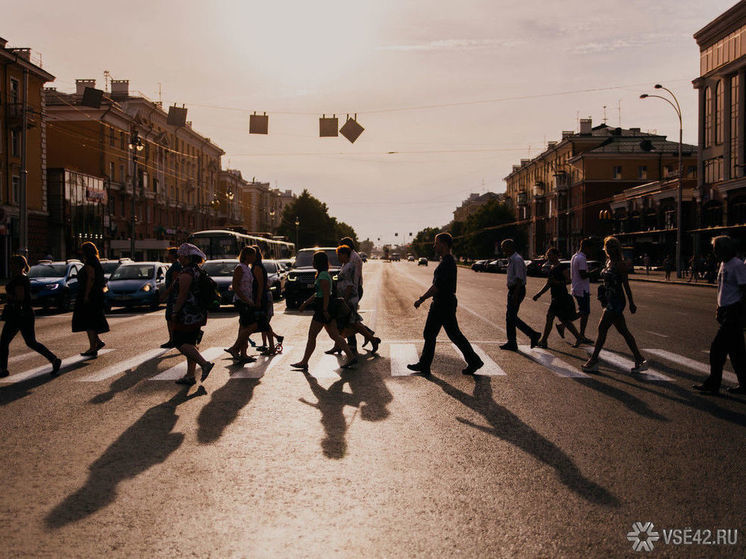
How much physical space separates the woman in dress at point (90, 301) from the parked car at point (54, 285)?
1066 cm

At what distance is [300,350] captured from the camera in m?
11.7

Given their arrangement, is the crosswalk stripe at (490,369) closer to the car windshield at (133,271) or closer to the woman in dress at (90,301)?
the woman in dress at (90,301)

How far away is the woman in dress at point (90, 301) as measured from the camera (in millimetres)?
10539

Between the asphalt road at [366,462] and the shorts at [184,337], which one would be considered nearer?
the asphalt road at [366,462]

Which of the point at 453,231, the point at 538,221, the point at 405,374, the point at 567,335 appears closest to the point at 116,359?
the point at 405,374

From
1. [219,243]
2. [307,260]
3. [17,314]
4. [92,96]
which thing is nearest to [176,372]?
[17,314]

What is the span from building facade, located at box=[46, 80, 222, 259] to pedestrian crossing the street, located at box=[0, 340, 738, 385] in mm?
30571

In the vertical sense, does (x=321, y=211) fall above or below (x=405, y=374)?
above

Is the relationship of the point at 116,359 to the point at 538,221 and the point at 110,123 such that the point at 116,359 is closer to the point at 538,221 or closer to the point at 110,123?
the point at 110,123

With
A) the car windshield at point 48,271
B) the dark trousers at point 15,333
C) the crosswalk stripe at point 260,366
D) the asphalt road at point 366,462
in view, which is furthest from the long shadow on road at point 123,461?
the car windshield at point 48,271

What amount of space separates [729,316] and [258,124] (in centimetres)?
1652

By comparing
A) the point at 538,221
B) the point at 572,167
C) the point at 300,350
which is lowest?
the point at 300,350

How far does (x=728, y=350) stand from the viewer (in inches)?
294

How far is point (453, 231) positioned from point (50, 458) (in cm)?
13286
